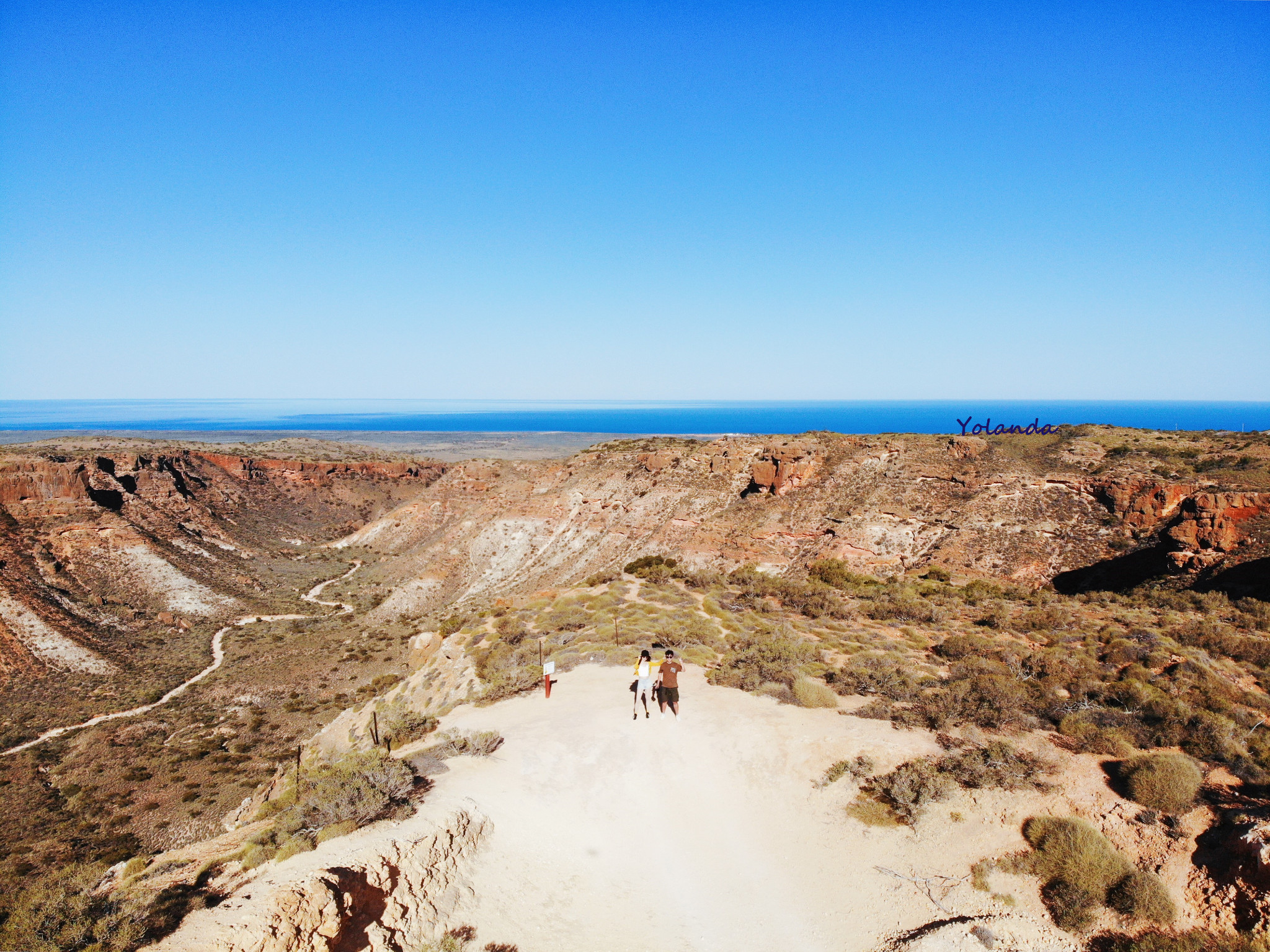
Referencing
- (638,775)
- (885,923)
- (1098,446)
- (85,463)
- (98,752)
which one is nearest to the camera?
(885,923)

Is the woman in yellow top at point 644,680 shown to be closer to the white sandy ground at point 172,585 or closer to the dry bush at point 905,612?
the dry bush at point 905,612

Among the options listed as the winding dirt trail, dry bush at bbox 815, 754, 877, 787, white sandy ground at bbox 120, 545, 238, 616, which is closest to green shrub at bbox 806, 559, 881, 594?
dry bush at bbox 815, 754, 877, 787

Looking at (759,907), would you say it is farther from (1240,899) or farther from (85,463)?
(85,463)

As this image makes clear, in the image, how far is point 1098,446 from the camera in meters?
31.4

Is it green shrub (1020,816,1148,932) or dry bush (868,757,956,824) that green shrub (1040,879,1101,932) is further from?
dry bush (868,757,956,824)

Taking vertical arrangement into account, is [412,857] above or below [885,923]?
above

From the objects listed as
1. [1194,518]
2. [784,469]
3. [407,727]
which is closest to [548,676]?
[407,727]

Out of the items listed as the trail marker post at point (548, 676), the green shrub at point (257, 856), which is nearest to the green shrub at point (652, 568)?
the trail marker post at point (548, 676)

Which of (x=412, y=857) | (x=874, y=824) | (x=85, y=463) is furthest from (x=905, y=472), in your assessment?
(x=85, y=463)

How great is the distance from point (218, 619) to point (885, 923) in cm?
4648

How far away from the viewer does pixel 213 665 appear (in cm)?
3309

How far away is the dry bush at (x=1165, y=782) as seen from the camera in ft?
28.0

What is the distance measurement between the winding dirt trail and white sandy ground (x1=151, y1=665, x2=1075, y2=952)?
87.3 feet

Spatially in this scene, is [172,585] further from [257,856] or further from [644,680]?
[644,680]
